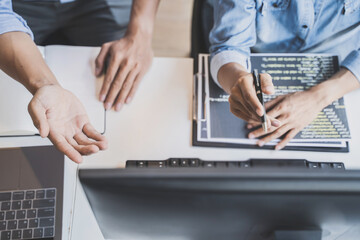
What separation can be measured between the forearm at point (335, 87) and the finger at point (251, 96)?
0.80ft

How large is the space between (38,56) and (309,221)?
74cm

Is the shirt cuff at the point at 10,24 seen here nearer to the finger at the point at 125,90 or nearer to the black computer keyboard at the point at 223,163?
the finger at the point at 125,90

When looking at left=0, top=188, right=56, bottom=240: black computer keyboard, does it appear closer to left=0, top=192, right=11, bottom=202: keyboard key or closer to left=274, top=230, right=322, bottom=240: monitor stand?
left=0, top=192, right=11, bottom=202: keyboard key

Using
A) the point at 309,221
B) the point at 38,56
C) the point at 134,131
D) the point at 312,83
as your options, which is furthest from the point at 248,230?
the point at 38,56

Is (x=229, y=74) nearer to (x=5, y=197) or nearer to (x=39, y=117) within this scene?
(x=39, y=117)

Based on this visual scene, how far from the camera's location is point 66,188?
712 mm

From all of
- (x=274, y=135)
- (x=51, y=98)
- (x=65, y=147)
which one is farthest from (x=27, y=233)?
(x=274, y=135)

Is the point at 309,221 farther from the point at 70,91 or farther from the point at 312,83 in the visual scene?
the point at 70,91

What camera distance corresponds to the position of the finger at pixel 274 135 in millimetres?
755

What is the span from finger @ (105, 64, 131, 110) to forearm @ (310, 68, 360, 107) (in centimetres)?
52

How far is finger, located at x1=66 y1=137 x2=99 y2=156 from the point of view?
69cm

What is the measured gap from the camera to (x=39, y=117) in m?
0.63

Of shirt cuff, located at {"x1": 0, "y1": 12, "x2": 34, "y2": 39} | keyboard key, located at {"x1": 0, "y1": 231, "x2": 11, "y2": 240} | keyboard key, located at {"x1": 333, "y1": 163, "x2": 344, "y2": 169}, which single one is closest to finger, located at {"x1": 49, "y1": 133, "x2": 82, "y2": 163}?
keyboard key, located at {"x1": 0, "y1": 231, "x2": 11, "y2": 240}

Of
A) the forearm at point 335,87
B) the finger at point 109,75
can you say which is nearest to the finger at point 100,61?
the finger at point 109,75
